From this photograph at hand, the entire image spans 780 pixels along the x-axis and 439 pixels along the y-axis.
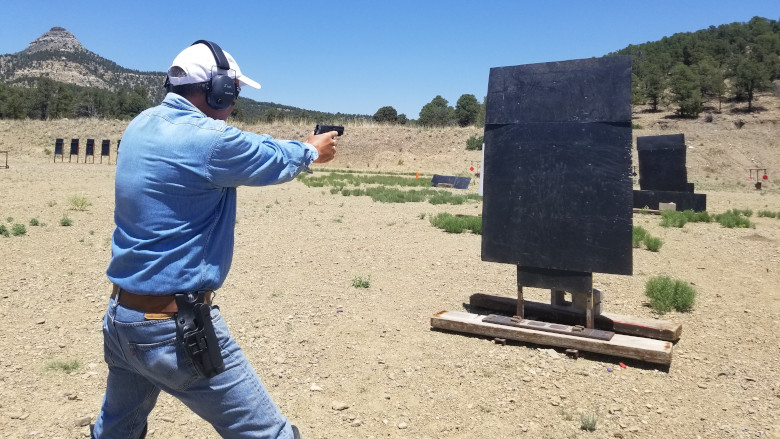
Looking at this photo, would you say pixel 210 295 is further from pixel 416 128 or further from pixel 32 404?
pixel 416 128

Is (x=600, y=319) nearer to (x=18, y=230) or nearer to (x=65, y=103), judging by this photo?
(x=18, y=230)

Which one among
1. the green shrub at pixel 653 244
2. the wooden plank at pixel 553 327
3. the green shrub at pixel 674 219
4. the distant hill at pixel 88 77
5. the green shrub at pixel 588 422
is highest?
the distant hill at pixel 88 77

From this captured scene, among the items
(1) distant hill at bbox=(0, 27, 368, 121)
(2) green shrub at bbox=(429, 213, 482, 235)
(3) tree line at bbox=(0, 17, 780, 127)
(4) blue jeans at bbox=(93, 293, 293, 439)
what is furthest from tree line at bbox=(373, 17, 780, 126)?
(4) blue jeans at bbox=(93, 293, 293, 439)

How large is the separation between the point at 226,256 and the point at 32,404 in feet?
8.84

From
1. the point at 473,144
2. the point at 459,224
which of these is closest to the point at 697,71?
the point at 473,144

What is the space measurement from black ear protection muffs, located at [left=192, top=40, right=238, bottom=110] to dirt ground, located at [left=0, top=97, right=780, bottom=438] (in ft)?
7.53

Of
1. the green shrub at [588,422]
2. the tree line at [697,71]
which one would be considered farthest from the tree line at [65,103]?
the green shrub at [588,422]

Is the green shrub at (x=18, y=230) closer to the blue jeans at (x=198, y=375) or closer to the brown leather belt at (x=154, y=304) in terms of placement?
the blue jeans at (x=198, y=375)

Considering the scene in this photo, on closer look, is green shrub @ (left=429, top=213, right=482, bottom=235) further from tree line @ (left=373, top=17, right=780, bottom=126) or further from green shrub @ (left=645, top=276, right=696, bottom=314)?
tree line @ (left=373, top=17, right=780, bottom=126)

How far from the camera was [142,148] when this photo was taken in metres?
2.25

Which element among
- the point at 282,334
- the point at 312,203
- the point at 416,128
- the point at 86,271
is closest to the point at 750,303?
the point at 282,334

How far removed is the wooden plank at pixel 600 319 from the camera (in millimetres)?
5238

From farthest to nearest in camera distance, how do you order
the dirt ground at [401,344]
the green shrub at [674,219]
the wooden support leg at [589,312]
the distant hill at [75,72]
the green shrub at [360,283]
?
the distant hill at [75,72] → the green shrub at [674,219] → the green shrub at [360,283] → the wooden support leg at [589,312] → the dirt ground at [401,344]

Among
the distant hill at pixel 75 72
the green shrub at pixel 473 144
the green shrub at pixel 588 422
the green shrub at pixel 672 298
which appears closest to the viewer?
the green shrub at pixel 588 422
